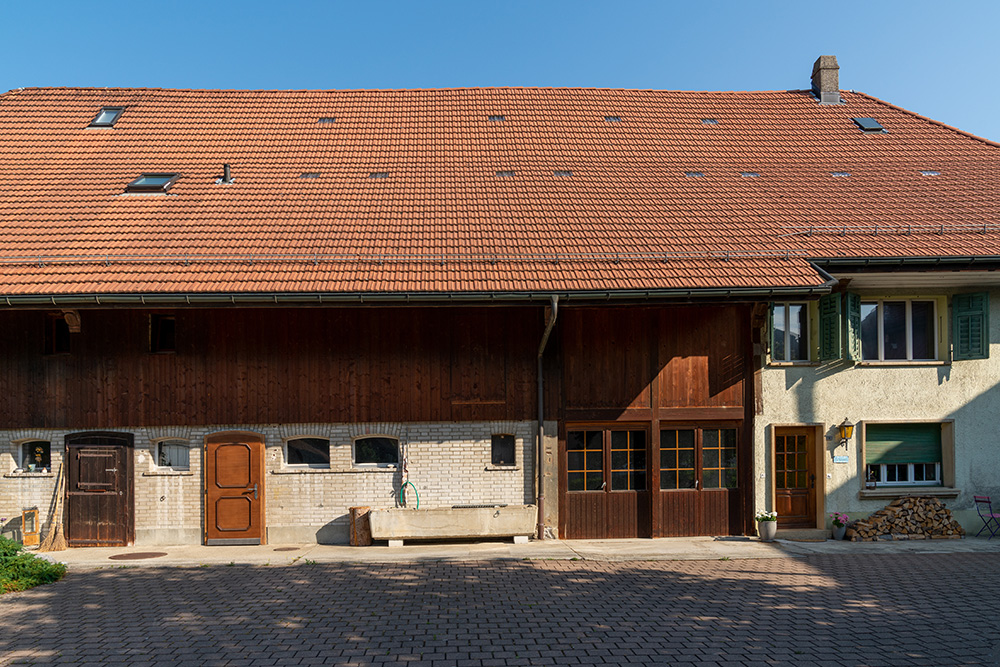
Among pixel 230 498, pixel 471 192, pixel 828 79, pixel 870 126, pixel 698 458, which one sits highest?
pixel 828 79

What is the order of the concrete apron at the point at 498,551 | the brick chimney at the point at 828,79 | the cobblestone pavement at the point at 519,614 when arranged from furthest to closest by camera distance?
the brick chimney at the point at 828,79, the concrete apron at the point at 498,551, the cobblestone pavement at the point at 519,614

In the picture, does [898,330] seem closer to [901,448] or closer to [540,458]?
[901,448]

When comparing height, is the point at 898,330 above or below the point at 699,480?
above

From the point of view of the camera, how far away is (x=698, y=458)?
40.8 ft

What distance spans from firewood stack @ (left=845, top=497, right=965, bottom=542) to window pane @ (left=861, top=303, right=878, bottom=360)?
108 inches

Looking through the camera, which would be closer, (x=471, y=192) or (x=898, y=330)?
(x=898, y=330)

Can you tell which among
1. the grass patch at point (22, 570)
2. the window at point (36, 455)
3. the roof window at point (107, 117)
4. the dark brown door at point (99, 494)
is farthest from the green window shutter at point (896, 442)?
the roof window at point (107, 117)

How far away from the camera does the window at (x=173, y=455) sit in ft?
39.6

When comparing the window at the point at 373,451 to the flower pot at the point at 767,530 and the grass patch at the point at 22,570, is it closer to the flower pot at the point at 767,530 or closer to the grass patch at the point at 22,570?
the grass patch at the point at 22,570

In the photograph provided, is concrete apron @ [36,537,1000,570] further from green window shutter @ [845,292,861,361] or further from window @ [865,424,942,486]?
green window shutter @ [845,292,861,361]

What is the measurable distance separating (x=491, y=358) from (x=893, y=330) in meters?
7.64

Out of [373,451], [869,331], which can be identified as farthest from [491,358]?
[869,331]

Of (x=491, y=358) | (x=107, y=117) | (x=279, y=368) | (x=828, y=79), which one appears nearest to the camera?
(x=279, y=368)

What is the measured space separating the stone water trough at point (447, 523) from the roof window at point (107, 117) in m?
11.5
